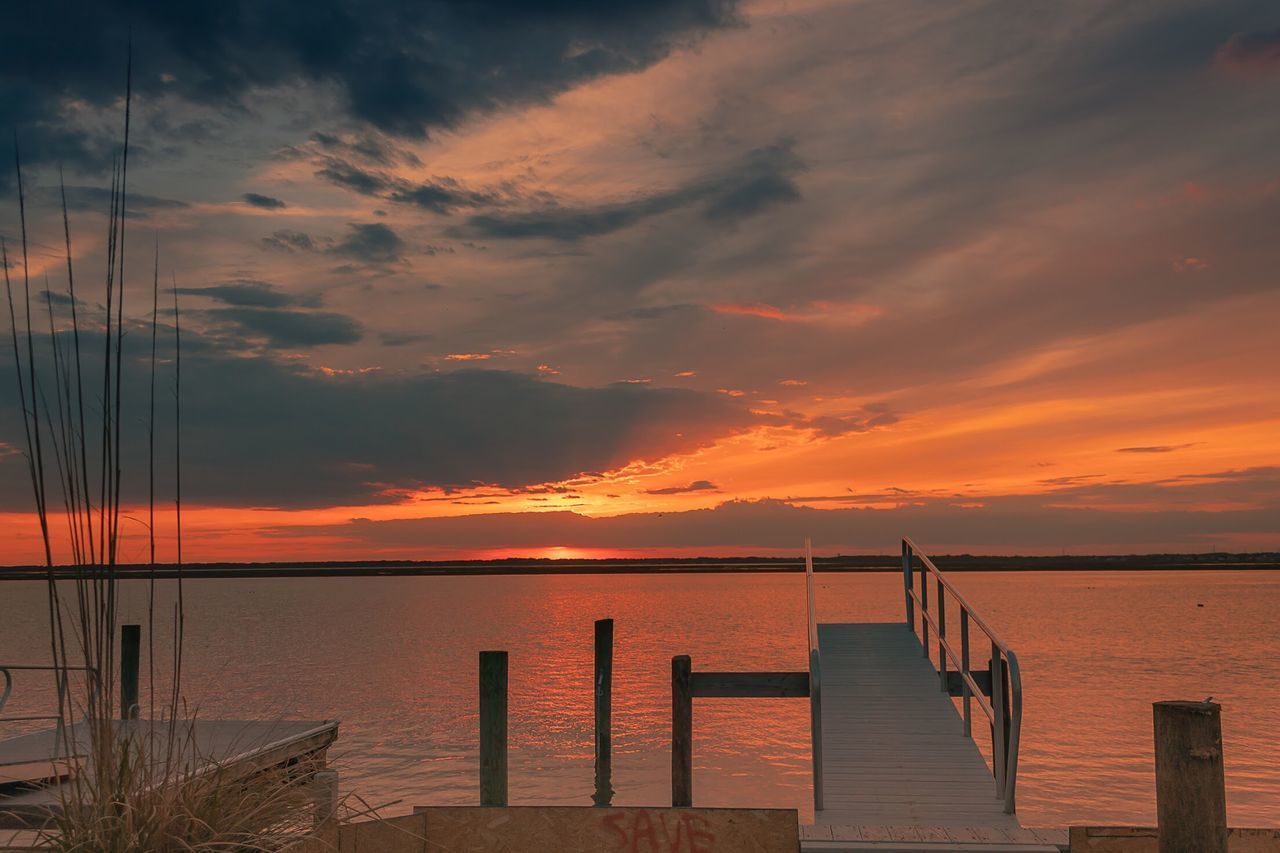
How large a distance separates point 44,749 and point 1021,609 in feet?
222

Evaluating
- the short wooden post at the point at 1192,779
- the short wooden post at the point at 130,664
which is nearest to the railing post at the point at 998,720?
the short wooden post at the point at 1192,779

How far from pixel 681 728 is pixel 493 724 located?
6.83ft

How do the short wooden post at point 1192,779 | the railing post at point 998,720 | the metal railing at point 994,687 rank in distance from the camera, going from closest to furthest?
the short wooden post at point 1192,779 < the metal railing at point 994,687 < the railing post at point 998,720

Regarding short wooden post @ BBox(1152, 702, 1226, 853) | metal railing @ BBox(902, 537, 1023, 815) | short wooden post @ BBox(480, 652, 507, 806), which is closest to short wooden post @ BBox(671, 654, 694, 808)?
short wooden post @ BBox(480, 652, 507, 806)

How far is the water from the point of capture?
1766cm

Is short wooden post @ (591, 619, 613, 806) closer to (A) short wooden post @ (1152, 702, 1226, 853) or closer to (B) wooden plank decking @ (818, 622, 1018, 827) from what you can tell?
(B) wooden plank decking @ (818, 622, 1018, 827)

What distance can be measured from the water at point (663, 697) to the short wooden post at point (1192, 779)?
5769 mm

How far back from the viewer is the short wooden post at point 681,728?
11.1 meters

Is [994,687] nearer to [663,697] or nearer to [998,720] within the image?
[998,720]

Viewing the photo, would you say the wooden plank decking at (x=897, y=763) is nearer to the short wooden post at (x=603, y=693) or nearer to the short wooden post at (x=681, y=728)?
the short wooden post at (x=681, y=728)

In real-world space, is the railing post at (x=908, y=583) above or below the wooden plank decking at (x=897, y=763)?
above

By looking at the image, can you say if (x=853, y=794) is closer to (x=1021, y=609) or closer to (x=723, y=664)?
(x=723, y=664)

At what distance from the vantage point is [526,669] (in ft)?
120

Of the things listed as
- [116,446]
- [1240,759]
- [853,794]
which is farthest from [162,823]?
[1240,759]
